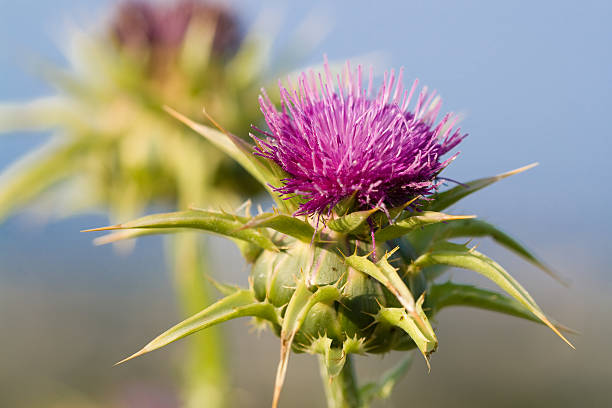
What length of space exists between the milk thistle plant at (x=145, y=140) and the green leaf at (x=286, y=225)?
7.74 ft

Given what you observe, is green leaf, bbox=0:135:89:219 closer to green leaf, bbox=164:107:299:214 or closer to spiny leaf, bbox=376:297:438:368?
green leaf, bbox=164:107:299:214

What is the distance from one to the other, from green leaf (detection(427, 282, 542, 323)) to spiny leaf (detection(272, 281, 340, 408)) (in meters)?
0.36

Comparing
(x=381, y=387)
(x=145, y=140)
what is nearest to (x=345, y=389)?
(x=381, y=387)

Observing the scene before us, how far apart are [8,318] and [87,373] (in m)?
4.23

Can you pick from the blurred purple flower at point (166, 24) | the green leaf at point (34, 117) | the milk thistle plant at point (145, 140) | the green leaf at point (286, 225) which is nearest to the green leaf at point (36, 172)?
the milk thistle plant at point (145, 140)

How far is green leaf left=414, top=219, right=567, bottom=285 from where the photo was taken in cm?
199

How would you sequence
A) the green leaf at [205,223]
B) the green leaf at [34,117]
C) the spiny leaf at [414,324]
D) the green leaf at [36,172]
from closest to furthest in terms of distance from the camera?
the spiny leaf at [414,324] < the green leaf at [205,223] < the green leaf at [36,172] < the green leaf at [34,117]

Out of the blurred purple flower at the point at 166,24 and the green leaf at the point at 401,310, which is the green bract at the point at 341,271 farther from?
the blurred purple flower at the point at 166,24

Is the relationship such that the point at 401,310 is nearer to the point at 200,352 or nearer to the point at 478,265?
the point at 478,265

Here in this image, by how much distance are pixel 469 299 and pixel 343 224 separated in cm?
49

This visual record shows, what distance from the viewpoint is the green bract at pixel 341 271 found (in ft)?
5.61

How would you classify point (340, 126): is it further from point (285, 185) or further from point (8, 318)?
point (8, 318)

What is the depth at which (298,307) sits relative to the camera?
5.67ft

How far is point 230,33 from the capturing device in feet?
16.6
